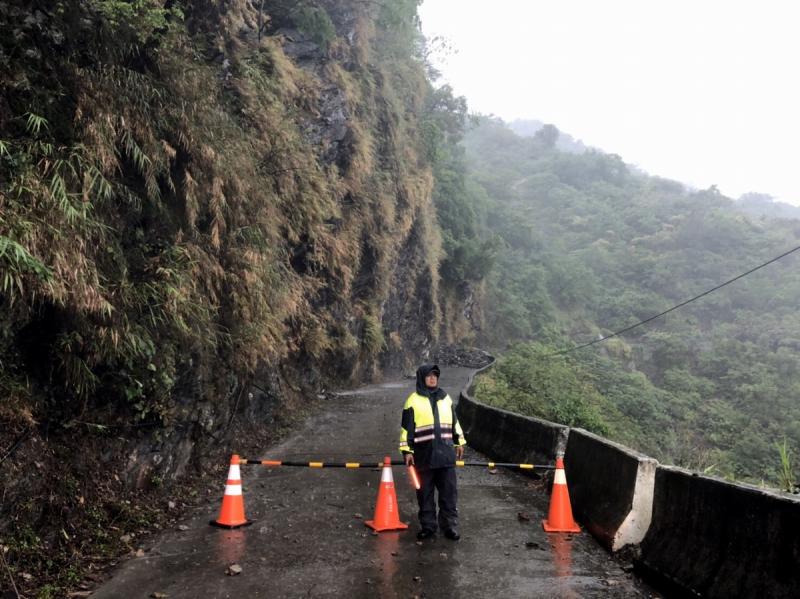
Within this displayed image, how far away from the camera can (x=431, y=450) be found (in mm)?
5930

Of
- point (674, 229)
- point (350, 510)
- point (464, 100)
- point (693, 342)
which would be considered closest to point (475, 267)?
point (464, 100)

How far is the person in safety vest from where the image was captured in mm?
5938

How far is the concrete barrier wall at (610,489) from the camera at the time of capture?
536 centimetres

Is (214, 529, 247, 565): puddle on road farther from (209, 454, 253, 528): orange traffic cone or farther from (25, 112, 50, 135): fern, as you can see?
(25, 112, 50, 135): fern

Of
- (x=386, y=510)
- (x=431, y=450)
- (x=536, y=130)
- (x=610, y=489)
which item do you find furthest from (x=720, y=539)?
(x=536, y=130)

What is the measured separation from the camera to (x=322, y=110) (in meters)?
18.1

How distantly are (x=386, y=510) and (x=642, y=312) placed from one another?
54677 millimetres

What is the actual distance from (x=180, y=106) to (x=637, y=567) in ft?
25.8

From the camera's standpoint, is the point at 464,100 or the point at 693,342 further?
the point at 693,342

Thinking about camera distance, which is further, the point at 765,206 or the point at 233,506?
the point at 765,206

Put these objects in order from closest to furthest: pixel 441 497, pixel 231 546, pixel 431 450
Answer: pixel 231 546 < pixel 431 450 < pixel 441 497

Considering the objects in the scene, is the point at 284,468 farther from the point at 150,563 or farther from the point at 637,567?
the point at 637,567

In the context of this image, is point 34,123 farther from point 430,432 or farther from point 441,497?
point 441,497

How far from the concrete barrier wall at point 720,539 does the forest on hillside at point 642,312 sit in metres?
2.22
